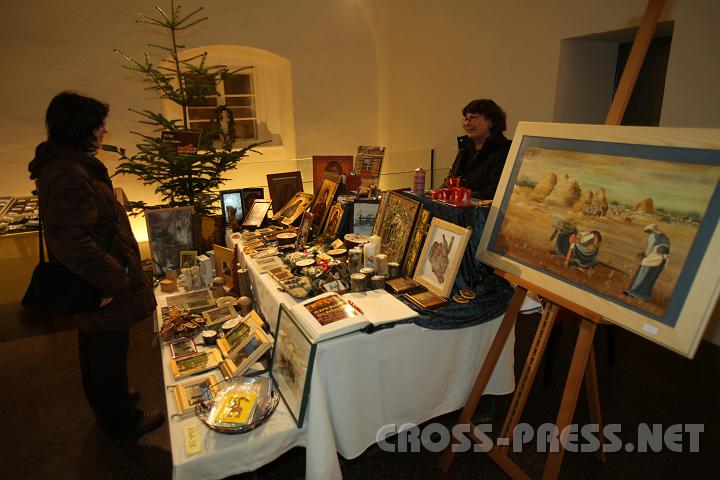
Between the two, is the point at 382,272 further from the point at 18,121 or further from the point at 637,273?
the point at 18,121

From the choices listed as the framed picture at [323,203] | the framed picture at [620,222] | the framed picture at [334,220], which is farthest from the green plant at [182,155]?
the framed picture at [620,222]

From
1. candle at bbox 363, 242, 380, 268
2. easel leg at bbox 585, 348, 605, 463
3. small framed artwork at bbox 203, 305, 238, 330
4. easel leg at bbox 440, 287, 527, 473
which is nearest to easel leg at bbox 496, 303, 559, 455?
easel leg at bbox 440, 287, 527, 473

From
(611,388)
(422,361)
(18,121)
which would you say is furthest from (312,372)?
(18,121)

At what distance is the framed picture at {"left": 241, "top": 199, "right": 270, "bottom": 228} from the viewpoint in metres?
2.90

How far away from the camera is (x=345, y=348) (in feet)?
4.98

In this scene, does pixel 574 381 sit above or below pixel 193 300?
above

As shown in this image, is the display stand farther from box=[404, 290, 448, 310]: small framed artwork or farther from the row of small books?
the row of small books

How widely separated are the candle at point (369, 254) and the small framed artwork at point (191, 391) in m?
0.82

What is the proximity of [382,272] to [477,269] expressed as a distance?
0.44m

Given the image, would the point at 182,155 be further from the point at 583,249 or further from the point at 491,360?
the point at 583,249

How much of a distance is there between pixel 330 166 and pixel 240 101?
3.32m

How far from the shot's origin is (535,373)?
4.84 ft

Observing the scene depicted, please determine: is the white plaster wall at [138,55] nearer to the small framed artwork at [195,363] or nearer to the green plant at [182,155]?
the green plant at [182,155]

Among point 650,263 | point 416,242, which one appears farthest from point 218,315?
point 650,263
